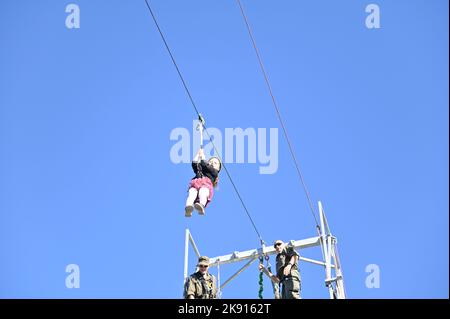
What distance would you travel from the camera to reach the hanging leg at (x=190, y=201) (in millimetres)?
14148

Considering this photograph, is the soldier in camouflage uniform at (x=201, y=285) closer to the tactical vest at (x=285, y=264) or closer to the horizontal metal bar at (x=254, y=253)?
the tactical vest at (x=285, y=264)

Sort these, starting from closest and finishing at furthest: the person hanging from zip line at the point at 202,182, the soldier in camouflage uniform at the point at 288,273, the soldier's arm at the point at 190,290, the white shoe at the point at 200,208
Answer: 1. the soldier's arm at the point at 190,290
2. the soldier in camouflage uniform at the point at 288,273
3. the white shoe at the point at 200,208
4. the person hanging from zip line at the point at 202,182

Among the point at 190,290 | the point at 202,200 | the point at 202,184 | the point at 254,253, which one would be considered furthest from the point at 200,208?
the point at 190,290

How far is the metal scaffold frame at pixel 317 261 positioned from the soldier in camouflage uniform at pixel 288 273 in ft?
1.77

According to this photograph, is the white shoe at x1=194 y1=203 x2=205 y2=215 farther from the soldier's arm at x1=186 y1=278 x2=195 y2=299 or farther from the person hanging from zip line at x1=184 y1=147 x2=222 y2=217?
the soldier's arm at x1=186 y1=278 x2=195 y2=299

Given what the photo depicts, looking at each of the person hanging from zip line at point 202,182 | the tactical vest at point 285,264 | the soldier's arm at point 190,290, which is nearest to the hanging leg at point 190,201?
the person hanging from zip line at point 202,182

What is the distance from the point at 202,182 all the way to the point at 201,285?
97.9 inches

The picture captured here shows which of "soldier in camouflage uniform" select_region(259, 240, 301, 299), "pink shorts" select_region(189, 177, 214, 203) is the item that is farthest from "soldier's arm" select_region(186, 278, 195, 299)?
"pink shorts" select_region(189, 177, 214, 203)

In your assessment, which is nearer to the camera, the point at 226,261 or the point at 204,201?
the point at 204,201
